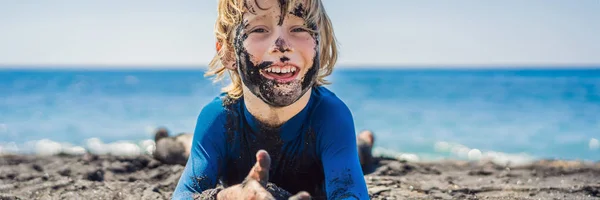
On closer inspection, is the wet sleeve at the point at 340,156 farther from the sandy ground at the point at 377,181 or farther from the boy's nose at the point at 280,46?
the sandy ground at the point at 377,181

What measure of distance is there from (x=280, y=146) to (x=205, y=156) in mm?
341

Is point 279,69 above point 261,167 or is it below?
above

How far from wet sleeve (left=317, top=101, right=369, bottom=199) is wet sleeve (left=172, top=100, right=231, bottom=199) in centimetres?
46

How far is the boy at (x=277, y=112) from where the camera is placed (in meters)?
2.74

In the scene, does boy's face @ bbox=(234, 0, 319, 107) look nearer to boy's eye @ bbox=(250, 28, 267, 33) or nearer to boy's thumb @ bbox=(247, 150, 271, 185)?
boy's eye @ bbox=(250, 28, 267, 33)

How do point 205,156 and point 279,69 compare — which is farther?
point 205,156

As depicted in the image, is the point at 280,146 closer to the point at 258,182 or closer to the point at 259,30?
the point at 259,30

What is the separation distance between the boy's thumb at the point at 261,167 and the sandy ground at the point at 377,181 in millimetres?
2133

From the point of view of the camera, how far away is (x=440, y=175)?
5.64m

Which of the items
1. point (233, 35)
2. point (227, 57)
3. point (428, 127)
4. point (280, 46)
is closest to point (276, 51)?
point (280, 46)

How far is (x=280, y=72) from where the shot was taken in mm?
2738

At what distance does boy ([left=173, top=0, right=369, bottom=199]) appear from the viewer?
2738mm

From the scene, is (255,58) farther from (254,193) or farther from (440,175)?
(440,175)

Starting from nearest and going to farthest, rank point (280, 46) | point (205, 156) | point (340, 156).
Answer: point (280, 46), point (340, 156), point (205, 156)
